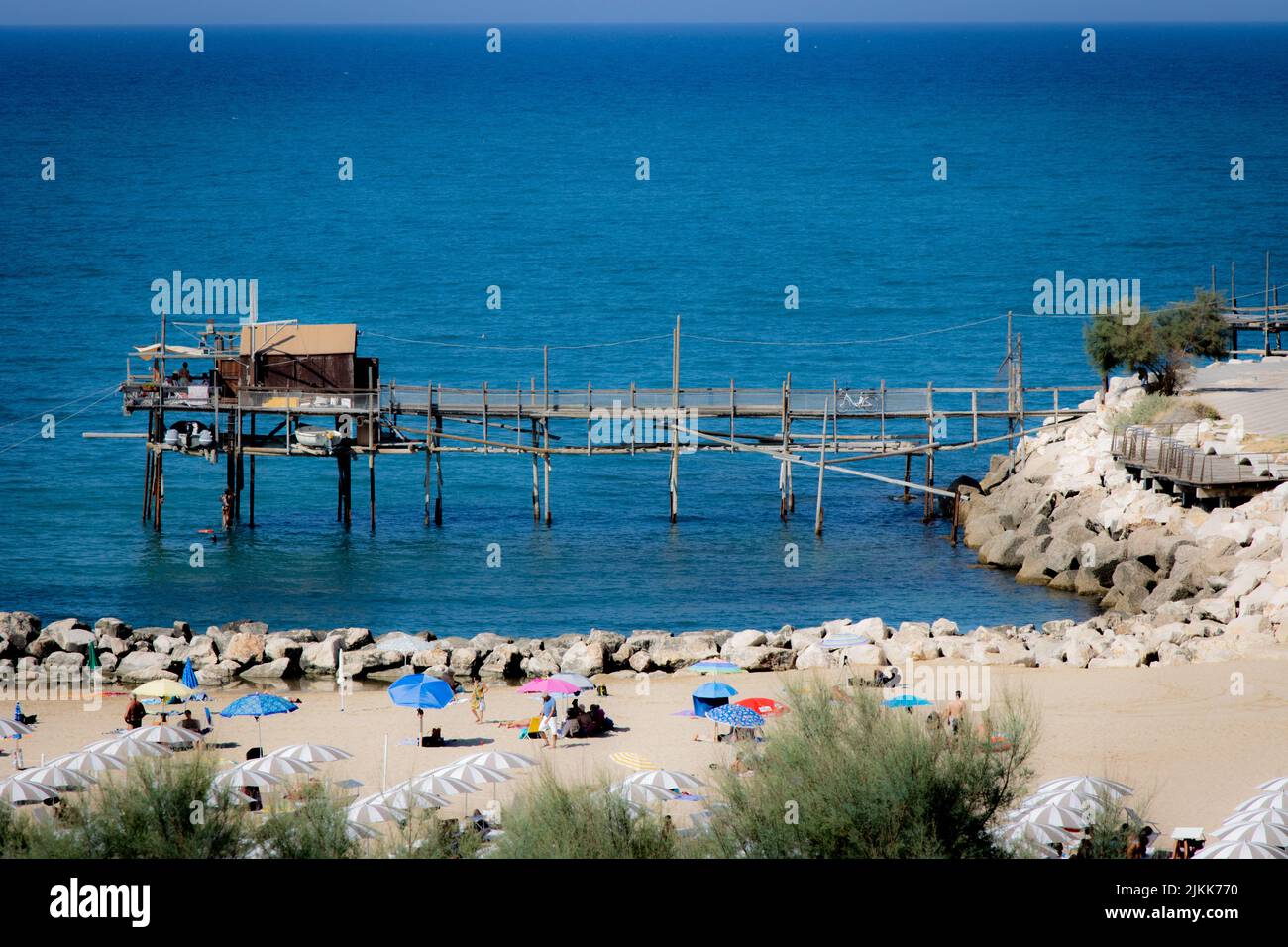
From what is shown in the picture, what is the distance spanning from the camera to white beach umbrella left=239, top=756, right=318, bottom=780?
22.6 metres

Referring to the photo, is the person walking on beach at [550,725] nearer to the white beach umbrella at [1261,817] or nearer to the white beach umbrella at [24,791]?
the white beach umbrella at [24,791]

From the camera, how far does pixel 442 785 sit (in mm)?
21797

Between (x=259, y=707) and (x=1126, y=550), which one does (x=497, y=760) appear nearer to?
(x=259, y=707)

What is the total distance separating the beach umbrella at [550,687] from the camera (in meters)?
27.4

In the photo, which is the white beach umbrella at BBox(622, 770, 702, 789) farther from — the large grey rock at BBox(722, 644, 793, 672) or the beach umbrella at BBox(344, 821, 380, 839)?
the large grey rock at BBox(722, 644, 793, 672)

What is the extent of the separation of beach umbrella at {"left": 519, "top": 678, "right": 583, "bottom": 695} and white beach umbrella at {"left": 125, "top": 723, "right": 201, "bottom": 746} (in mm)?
5463

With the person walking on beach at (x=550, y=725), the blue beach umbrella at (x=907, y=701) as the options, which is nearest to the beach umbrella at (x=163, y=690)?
the person walking on beach at (x=550, y=725)

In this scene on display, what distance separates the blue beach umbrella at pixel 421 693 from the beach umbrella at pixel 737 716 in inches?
168

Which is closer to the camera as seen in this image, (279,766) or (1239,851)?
(1239,851)

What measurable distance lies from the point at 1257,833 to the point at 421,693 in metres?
12.9

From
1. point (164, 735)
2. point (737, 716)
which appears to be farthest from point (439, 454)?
point (737, 716)
